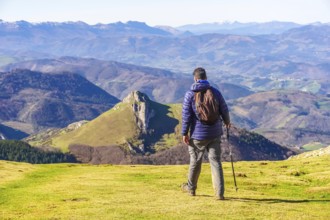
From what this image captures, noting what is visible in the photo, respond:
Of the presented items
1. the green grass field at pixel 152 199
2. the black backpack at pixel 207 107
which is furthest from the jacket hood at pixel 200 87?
the green grass field at pixel 152 199

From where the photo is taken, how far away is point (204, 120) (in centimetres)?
2238

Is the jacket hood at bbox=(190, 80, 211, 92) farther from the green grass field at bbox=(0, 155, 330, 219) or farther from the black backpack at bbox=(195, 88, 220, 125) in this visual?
the green grass field at bbox=(0, 155, 330, 219)

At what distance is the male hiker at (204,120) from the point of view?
22359mm

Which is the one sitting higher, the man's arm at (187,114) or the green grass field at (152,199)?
the man's arm at (187,114)

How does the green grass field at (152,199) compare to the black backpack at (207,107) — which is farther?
the black backpack at (207,107)

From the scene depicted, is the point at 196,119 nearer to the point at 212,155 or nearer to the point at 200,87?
the point at 200,87

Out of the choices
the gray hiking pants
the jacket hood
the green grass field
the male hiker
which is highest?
the jacket hood

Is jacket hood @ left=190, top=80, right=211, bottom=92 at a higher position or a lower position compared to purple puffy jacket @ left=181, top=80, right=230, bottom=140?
higher

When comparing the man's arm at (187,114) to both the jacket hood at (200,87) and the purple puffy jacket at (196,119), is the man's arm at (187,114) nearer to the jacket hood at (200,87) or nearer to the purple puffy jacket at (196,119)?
the purple puffy jacket at (196,119)

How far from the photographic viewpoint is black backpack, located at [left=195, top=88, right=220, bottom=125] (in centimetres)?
2227

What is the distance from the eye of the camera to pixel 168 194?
26.0m

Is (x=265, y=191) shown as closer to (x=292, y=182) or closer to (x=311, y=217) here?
(x=292, y=182)

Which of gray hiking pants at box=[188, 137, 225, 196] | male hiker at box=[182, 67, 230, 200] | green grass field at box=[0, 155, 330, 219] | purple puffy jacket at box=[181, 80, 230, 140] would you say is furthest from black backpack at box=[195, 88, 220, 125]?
green grass field at box=[0, 155, 330, 219]

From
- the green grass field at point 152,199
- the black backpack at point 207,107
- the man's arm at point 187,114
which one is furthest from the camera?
the man's arm at point 187,114
